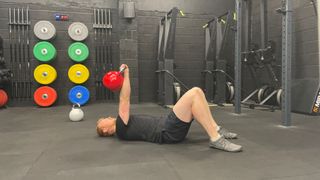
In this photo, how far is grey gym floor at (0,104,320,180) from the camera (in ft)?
6.66

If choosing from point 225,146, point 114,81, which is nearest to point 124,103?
point 114,81

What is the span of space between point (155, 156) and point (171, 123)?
1.15 feet

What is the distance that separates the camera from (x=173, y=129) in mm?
2699

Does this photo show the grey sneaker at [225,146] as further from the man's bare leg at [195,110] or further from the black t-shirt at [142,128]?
the black t-shirt at [142,128]

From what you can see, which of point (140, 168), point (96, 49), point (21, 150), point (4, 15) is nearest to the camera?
point (140, 168)

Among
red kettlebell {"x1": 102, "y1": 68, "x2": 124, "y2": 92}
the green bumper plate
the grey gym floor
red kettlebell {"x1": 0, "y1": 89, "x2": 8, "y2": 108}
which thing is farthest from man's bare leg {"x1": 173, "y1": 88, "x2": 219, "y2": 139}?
red kettlebell {"x1": 0, "y1": 89, "x2": 8, "y2": 108}

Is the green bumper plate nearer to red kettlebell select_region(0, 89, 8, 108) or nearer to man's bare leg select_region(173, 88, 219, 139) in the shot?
red kettlebell select_region(0, 89, 8, 108)

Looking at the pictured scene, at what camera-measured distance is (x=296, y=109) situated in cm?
485

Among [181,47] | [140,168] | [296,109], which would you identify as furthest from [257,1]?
[140,168]

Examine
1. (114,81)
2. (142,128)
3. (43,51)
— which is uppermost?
(43,51)

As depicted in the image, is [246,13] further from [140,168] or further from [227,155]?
[140,168]

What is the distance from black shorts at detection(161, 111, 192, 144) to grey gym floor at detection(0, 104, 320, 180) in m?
0.07

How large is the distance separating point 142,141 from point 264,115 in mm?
2412

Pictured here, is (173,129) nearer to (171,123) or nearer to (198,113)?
(171,123)
